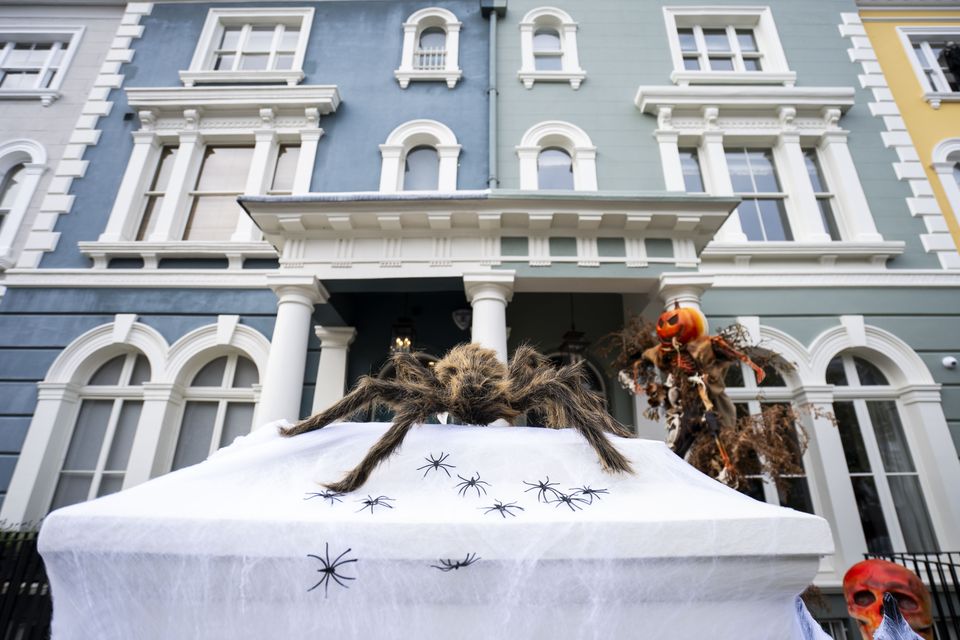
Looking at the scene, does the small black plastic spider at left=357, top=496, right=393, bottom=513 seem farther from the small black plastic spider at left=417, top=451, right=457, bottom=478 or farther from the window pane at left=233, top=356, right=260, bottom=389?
the window pane at left=233, top=356, right=260, bottom=389

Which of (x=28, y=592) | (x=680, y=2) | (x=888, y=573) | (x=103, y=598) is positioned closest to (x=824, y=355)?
(x=888, y=573)

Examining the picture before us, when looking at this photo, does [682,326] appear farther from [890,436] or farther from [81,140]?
[81,140]

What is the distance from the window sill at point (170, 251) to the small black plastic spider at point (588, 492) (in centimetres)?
789

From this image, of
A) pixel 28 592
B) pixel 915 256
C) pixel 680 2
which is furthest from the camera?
pixel 680 2

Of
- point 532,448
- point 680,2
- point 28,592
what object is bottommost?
point 28,592

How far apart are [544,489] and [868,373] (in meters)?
8.99

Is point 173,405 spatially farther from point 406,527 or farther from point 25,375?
point 406,527

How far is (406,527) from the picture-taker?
0.98 meters

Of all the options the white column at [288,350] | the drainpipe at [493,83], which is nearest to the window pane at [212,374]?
the white column at [288,350]

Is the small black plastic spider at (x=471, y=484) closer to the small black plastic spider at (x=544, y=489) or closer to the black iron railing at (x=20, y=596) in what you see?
the small black plastic spider at (x=544, y=489)

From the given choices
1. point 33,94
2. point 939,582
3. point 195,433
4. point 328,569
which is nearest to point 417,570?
point 328,569

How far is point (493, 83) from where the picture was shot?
30.3 feet

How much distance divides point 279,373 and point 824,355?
8.16 m

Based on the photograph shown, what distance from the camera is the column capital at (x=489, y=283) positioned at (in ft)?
19.5
